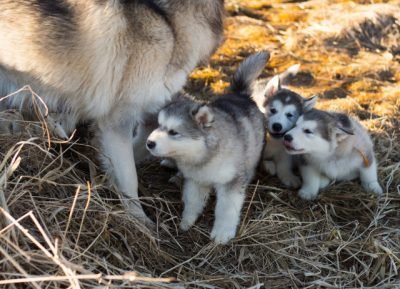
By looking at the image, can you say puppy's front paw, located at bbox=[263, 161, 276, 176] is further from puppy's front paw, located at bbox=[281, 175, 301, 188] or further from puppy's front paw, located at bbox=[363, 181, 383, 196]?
puppy's front paw, located at bbox=[363, 181, 383, 196]

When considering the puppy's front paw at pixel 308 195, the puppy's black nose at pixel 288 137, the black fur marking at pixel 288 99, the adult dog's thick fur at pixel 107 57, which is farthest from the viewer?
the black fur marking at pixel 288 99

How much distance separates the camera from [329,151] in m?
4.60

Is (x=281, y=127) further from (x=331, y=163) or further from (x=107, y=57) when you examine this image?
Answer: (x=107, y=57)

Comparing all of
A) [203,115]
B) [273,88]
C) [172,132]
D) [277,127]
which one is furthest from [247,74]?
[172,132]

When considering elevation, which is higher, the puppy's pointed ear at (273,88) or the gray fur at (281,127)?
the puppy's pointed ear at (273,88)

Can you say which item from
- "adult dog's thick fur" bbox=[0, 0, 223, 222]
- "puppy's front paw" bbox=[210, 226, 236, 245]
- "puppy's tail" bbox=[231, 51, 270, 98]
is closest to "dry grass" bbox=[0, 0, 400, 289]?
"puppy's front paw" bbox=[210, 226, 236, 245]

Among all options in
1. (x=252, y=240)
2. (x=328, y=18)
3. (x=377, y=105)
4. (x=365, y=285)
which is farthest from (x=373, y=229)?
(x=328, y=18)

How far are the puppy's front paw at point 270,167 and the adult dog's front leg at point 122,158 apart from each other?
4.15 feet

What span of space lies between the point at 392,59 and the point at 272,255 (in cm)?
415

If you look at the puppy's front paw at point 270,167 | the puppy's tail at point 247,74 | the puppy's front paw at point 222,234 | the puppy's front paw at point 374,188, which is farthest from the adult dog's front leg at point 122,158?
the puppy's front paw at point 374,188

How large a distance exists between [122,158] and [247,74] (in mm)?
1361

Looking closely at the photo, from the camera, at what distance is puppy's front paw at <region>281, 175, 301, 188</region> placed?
191 inches

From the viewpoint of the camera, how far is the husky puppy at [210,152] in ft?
13.0

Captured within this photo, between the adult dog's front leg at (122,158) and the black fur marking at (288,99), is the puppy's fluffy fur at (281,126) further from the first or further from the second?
the adult dog's front leg at (122,158)
